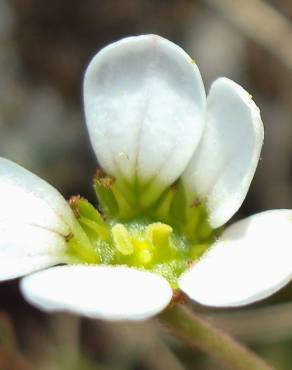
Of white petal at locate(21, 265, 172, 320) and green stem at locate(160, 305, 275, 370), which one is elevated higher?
white petal at locate(21, 265, 172, 320)

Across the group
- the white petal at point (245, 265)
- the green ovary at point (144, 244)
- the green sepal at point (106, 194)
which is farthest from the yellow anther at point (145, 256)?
the white petal at point (245, 265)

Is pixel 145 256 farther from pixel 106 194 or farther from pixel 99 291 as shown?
pixel 99 291

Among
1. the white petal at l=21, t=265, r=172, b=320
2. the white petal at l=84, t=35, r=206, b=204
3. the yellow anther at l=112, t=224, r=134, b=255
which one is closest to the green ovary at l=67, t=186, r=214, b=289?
the yellow anther at l=112, t=224, r=134, b=255

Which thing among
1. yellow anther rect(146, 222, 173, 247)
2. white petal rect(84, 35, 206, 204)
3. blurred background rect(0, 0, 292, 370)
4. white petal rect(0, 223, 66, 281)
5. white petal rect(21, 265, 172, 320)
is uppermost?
white petal rect(84, 35, 206, 204)

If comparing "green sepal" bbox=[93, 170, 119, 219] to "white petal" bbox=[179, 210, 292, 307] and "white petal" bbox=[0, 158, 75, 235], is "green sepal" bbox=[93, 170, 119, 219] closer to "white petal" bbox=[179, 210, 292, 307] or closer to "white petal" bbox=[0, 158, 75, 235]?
"white petal" bbox=[0, 158, 75, 235]

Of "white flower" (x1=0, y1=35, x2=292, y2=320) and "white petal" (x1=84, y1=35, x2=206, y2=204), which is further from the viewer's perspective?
"white petal" (x1=84, y1=35, x2=206, y2=204)

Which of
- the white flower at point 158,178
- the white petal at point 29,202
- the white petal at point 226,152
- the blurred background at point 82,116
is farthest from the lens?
the blurred background at point 82,116

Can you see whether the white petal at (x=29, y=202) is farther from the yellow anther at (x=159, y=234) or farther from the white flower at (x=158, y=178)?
the yellow anther at (x=159, y=234)

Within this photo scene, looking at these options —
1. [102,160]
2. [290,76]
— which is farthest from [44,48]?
[102,160]

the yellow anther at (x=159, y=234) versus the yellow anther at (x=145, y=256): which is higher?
the yellow anther at (x=159, y=234)
